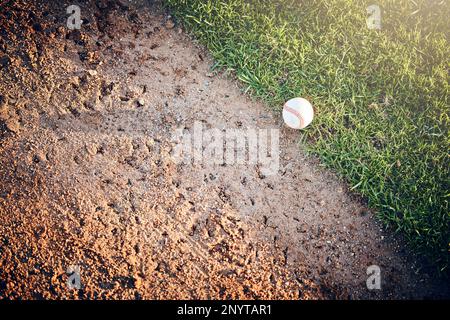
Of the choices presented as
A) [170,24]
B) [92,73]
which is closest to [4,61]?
[92,73]

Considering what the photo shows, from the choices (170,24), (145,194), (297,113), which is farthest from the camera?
(170,24)

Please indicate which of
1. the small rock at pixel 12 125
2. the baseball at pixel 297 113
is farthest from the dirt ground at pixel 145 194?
the baseball at pixel 297 113

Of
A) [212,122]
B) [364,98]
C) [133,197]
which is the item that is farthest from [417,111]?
[133,197]

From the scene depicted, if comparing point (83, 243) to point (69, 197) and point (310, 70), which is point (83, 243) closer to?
point (69, 197)

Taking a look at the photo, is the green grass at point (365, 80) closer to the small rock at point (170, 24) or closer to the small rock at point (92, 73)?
the small rock at point (170, 24)

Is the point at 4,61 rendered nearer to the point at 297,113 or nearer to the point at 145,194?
the point at 145,194
